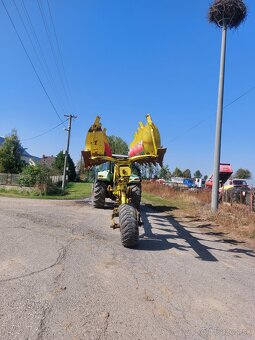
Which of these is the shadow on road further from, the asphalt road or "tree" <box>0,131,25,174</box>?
"tree" <box>0,131,25,174</box>

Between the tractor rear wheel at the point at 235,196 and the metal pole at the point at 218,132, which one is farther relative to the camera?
the tractor rear wheel at the point at 235,196

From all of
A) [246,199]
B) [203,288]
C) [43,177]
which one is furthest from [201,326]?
[43,177]

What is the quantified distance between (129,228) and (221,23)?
1299 centimetres

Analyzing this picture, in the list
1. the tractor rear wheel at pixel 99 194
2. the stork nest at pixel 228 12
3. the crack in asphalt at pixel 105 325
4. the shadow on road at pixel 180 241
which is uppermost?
the stork nest at pixel 228 12

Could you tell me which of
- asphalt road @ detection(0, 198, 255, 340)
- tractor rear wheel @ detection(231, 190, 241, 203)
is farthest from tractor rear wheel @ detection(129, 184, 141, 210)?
tractor rear wheel @ detection(231, 190, 241, 203)

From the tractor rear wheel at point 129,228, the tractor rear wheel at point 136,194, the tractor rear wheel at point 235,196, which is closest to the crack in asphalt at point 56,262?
the tractor rear wheel at point 129,228

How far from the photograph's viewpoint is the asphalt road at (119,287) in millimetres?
4320

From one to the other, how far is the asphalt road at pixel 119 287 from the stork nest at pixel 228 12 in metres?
11.4

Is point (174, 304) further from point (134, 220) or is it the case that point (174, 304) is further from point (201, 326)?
point (134, 220)

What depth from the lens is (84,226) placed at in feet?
36.6

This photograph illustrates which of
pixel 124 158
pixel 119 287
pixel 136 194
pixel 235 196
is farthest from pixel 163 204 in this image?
pixel 119 287

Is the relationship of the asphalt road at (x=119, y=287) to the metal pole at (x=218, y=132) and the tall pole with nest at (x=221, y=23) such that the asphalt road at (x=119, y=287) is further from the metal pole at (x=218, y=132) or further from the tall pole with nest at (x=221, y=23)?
the tall pole with nest at (x=221, y=23)

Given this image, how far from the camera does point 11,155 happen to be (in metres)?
69.1

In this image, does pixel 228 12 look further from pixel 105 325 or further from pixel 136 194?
pixel 105 325
